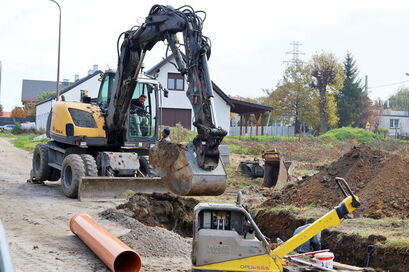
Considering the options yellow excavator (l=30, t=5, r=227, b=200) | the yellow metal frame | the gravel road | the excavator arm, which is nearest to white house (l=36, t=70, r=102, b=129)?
the gravel road

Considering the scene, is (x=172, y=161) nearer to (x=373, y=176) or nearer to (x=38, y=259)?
(x=38, y=259)

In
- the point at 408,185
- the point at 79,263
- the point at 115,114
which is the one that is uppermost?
the point at 115,114

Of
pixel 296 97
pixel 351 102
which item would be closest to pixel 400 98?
pixel 351 102

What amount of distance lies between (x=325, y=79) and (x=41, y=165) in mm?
40370

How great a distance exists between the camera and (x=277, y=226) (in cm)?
1212

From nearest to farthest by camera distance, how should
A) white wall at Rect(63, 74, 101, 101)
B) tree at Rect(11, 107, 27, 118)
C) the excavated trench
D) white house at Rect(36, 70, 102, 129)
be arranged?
the excavated trench < white house at Rect(36, 70, 102, 129) < white wall at Rect(63, 74, 101, 101) < tree at Rect(11, 107, 27, 118)

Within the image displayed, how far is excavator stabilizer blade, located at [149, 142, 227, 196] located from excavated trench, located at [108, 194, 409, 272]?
2242 millimetres

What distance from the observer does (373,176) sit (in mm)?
12742

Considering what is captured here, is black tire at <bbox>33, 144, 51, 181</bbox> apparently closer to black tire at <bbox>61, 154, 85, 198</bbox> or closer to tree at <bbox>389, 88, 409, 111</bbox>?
black tire at <bbox>61, 154, 85, 198</bbox>

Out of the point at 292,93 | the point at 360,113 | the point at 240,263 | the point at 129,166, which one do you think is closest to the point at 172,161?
the point at 240,263

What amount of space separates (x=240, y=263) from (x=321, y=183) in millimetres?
7723

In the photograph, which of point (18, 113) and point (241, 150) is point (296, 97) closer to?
point (241, 150)

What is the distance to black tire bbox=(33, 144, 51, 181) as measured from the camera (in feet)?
50.8

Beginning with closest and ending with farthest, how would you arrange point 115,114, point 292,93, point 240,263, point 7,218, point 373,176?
point 240,263
point 7,218
point 373,176
point 115,114
point 292,93
